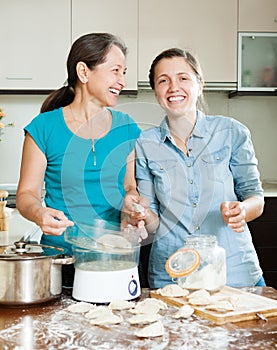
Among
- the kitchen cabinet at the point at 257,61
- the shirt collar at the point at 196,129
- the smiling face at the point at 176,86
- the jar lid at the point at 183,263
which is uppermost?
the kitchen cabinet at the point at 257,61

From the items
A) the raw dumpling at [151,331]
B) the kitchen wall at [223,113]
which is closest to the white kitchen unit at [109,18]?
the kitchen wall at [223,113]

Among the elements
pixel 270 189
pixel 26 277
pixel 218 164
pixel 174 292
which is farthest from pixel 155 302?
pixel 270 189

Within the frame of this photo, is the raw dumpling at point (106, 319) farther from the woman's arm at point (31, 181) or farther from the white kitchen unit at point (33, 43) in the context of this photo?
the white kitchen unit at point (33, 43)

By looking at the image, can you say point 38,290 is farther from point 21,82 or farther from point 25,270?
point 21,82

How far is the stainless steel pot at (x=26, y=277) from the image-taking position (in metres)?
1.32

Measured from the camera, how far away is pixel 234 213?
153 centimetres

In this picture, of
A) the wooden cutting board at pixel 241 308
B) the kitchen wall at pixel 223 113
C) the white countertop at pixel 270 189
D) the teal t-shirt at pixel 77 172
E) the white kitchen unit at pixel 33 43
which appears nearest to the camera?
the wooden cutting board at pixel 241 308

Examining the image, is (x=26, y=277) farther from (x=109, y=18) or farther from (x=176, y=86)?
(x=109, y=18)

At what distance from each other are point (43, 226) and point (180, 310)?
36 centimetres

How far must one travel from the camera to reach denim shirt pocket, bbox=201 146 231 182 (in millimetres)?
1771

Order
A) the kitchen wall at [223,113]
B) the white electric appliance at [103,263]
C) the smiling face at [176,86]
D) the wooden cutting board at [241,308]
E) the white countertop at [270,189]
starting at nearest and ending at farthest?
1. the wooden cutting board at [241,308]
2. the white electric appliance at [103,263]
3. the smiling face at [176,86]
4. the white countertop at [270,189]
5. the kitchen wall at [223,113]

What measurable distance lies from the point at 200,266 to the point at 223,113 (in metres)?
2.51

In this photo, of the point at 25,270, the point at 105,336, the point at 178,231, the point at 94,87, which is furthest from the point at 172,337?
the point at 94,87

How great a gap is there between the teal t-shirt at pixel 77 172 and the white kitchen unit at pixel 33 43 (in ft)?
6.45
